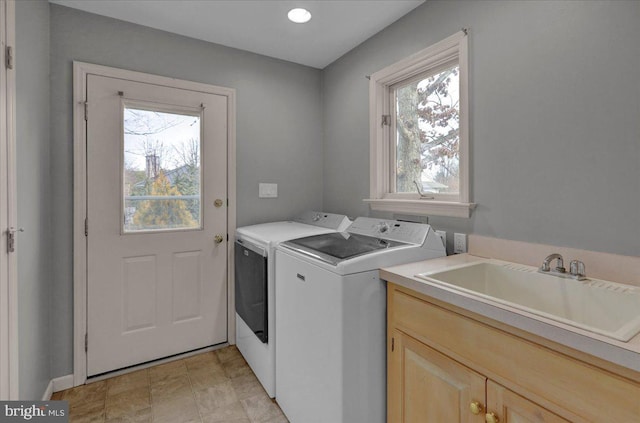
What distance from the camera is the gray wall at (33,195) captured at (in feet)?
4.75

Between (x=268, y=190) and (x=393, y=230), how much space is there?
124 centimetres

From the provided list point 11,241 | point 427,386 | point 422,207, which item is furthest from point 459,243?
Result: point 11,241

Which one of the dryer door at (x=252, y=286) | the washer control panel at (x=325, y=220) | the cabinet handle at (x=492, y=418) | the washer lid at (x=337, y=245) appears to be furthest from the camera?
the washer control panel at (x=325, y=220)

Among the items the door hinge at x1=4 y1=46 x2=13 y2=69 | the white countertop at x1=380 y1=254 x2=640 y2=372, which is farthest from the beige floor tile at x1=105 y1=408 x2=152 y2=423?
the door hinge at x1=4 y1=46 x2=13 y2=69

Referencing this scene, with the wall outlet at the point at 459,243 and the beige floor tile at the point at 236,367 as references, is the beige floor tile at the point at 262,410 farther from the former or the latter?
the wall outlet at the point at 459,243

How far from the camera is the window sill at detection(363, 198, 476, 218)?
5.55 feet

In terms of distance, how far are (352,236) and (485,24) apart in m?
1.29

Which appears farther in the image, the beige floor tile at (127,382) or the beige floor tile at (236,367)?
the beige floor tile at (236,367)

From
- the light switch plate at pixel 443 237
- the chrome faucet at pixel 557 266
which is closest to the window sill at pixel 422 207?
the light switch plate at pixel 443 237

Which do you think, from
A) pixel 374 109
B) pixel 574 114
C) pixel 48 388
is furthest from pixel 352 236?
pixel 48 388

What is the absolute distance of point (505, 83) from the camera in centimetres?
151

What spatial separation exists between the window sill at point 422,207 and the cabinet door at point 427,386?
76 cm

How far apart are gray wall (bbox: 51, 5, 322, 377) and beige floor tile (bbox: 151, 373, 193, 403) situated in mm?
567

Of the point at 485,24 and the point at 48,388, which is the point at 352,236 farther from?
the point at 48,388
